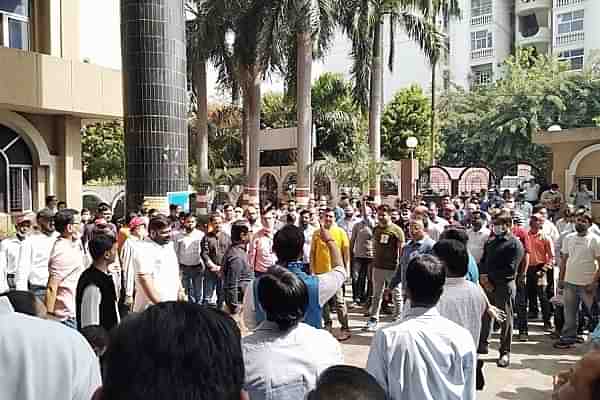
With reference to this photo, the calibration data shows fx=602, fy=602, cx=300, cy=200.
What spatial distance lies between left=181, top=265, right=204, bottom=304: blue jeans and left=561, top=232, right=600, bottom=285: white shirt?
5085mm

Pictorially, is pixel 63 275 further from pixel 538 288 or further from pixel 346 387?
pixel 538 288

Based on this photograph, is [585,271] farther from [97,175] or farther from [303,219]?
[97,175]

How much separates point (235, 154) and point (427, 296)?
31.4 m

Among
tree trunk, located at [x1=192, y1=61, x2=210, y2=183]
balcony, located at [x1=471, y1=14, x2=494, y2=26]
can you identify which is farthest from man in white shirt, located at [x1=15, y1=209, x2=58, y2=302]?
balcony, located at [x1=471, y1=14, x2=494, y2=26]

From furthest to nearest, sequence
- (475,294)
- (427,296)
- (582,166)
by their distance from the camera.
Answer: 1. (582,166)
2. (475,294)
3. (427,296)

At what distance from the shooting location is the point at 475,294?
4012 millimetres

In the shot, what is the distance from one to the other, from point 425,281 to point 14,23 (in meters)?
14.5

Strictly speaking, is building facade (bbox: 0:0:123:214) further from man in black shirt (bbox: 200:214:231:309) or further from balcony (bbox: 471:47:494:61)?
balcony (bbox: 471:47:494:61)

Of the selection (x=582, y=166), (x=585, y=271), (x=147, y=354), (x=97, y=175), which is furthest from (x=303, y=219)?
(x=97, y=175)

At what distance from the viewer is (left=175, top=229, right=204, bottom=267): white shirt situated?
29.3 feet

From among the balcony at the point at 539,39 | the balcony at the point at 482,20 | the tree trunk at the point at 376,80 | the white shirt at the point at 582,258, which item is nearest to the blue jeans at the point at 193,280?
the white shirt at the point at 582,258

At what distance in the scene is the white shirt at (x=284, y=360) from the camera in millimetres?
2650

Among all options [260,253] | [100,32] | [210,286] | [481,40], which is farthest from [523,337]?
[481,40]

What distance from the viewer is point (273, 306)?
111 inches
